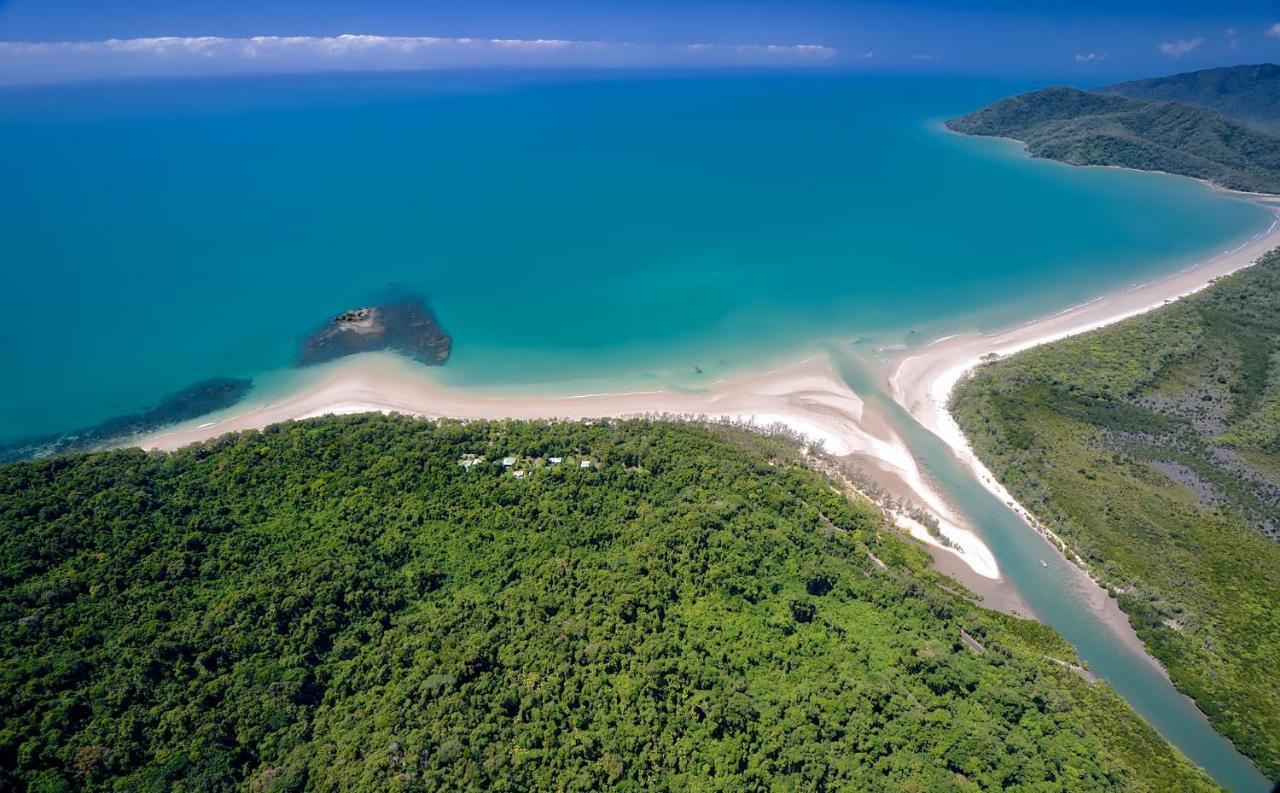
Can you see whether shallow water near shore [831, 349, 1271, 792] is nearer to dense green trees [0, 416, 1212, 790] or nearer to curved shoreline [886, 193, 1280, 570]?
curved shoreline [886, 193, 1280, 570]

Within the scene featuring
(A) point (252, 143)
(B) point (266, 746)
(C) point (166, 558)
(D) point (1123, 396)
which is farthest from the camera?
(A) point (252, 143)

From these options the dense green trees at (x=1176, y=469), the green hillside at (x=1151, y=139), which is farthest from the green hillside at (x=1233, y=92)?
the dense green trees at (x=1176, y=469)

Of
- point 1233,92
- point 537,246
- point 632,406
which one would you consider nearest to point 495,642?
point 632,406

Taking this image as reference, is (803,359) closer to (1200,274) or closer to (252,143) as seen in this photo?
(1200,274)

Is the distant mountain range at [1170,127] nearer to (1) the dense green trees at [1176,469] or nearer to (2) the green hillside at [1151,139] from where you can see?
(2) the green hillside at [1151,139]

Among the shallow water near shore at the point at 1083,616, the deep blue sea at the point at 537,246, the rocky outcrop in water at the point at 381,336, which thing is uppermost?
the deep blue sea at the point at 537,246

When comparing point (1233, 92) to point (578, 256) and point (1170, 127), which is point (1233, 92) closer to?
point (1170, 127)

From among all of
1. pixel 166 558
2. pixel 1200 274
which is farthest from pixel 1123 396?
pixel 166 558
